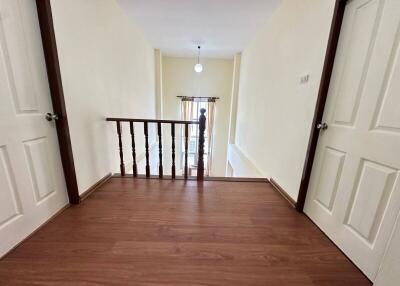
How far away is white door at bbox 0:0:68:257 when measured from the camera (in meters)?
1.13

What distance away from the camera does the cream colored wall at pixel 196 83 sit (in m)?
5.35

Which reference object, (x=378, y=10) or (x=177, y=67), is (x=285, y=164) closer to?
(x=378, y=10)

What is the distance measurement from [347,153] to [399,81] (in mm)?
516

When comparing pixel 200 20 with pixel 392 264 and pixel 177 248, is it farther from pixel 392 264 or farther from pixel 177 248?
pixel 392 264

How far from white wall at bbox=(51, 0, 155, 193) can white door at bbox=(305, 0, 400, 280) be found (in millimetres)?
2230

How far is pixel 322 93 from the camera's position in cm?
146

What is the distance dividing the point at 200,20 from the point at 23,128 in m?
2.80

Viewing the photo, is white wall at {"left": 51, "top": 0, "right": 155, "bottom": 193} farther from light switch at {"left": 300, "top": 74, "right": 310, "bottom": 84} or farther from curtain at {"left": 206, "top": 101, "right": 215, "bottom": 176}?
curtain at {"left": 206, "top": 101, "right": 215, "bottom": 176}

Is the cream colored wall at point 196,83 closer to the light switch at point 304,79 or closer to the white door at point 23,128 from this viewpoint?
the light switch at point 304,79

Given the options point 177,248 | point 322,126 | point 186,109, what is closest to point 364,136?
point 322,126

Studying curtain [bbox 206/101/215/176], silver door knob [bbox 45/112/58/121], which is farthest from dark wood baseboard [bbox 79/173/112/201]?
curtain [bbox 206/101/215/176]

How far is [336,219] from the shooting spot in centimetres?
135

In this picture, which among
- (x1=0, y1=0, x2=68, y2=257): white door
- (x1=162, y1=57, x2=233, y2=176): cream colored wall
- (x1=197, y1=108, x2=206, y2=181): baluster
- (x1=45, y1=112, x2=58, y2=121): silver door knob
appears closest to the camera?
(x1=0, y1=0, x2=68, y2=257): white door

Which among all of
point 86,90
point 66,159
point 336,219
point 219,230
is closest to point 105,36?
point 86,90
